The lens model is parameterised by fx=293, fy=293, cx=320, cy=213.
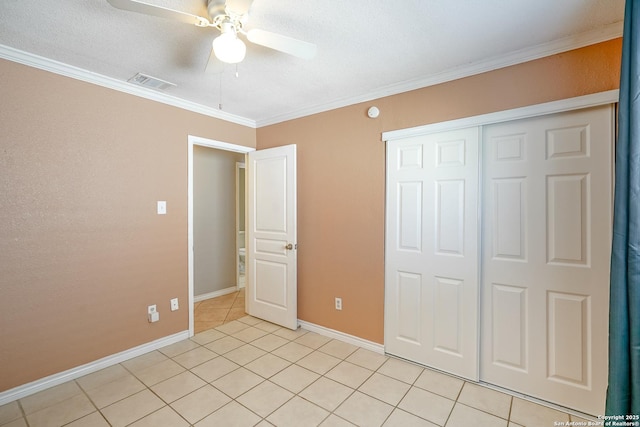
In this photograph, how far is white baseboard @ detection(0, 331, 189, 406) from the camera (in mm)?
2070

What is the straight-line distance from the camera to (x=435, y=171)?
2.42 metres

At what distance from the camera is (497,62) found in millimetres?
2145

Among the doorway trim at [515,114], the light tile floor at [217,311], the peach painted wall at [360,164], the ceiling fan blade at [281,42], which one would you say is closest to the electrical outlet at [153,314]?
the light tile floor at [217,311]

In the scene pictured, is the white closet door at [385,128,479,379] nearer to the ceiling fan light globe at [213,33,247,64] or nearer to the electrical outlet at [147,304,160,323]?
the ceiling fan light globe at [213,33,247,64]

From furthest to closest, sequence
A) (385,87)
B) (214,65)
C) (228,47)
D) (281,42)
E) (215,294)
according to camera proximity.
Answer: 1. (215,294)
2. (385,87)
3. (214,65)
4. (281,42)
5. (228,47)

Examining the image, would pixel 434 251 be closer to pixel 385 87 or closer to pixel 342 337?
pixel 342 337

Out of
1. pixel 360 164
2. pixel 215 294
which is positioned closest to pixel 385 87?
pixel 360 164

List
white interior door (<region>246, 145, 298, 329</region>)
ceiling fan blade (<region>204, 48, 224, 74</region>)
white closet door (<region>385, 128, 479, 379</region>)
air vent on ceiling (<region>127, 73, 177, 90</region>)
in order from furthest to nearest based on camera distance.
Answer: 1. white interior door (<region>246, 145, 298, 329</region>)
2. air vent on ceiling (<region>127, 73, 177, 90</region>)
3. white closet door (<region>385, 128, 479, 379</region>)
4. ceiling fan blade (<region>204, 48, 224, 74</region>)

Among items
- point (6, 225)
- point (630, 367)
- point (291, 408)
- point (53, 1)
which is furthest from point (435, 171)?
point (6, 225)

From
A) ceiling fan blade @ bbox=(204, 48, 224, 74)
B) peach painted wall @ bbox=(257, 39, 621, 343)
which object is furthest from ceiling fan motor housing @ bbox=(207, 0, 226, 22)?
peach painted wall @ bbox=(257, 39, 621, 343)

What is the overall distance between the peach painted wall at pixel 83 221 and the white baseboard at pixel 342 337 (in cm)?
130

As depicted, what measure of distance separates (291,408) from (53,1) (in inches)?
109

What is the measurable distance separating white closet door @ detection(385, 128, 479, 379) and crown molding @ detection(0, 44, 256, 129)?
2.02 m

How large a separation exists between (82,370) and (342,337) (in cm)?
224
